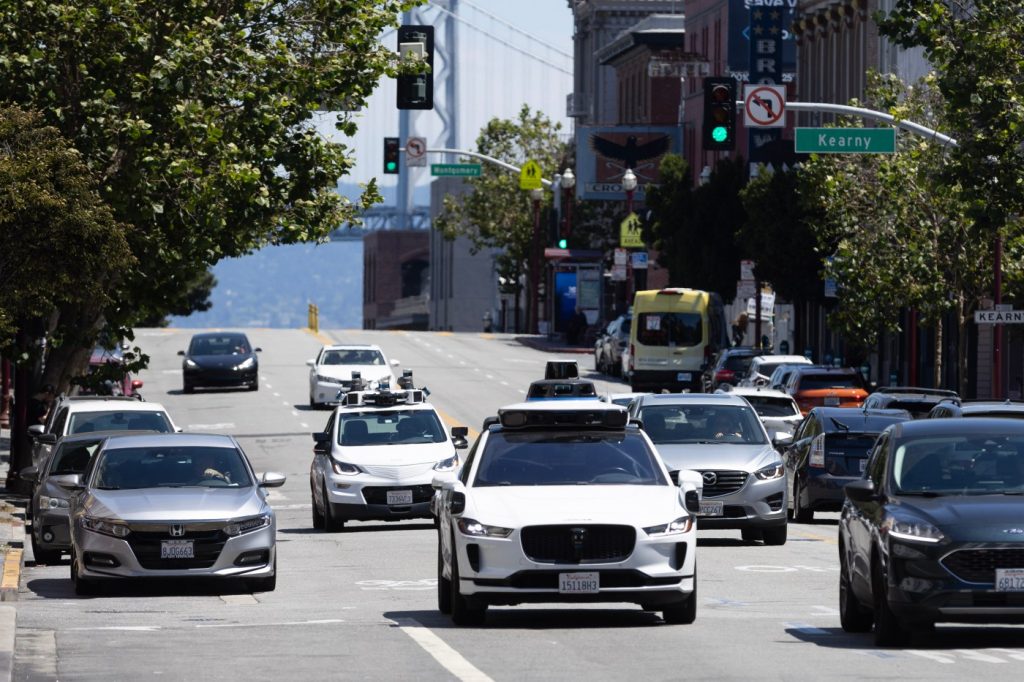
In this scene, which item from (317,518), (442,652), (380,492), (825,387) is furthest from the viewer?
(825,387)

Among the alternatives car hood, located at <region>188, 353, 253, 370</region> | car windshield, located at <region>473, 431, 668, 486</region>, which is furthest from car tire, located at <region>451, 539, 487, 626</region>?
car hood, located at <region>188, 353, 253, 370</region>

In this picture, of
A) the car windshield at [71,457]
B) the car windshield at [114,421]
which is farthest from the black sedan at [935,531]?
the car windshield at [114,421]

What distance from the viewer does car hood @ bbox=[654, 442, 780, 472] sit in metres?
25.1

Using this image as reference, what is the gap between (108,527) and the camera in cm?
1972

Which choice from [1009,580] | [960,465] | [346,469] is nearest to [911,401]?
[346,469]

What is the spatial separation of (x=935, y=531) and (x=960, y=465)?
3.81 feet

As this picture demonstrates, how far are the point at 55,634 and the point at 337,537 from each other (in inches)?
481

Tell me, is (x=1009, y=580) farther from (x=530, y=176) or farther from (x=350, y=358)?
(x=530, y=176)

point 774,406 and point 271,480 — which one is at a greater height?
point 271,480

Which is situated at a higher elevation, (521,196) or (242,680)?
(521,196)

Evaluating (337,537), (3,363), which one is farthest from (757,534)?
(3,363)

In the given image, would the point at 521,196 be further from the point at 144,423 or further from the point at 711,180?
the point at 144,423

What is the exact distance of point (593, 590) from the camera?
51.9ft

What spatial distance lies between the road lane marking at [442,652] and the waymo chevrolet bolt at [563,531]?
371mm
